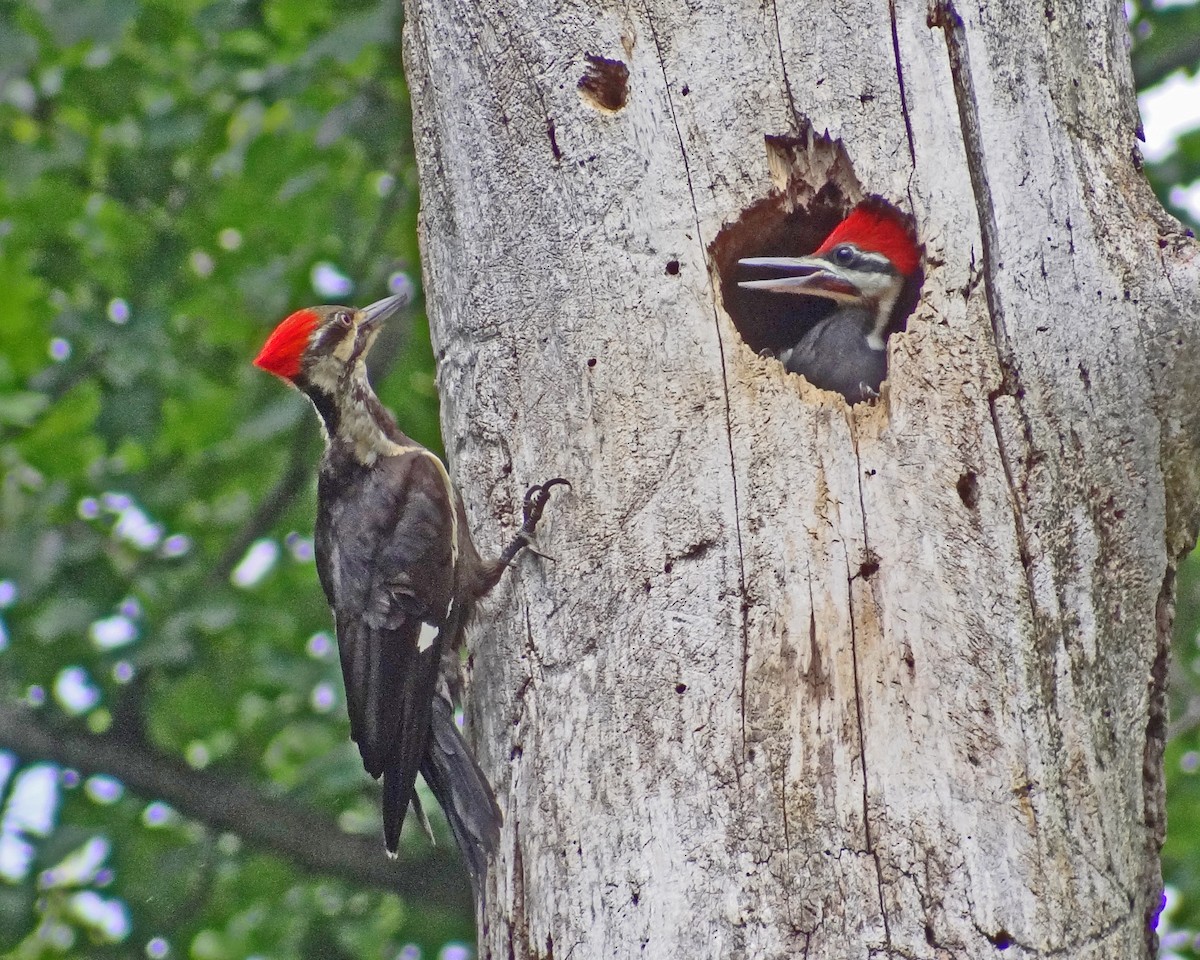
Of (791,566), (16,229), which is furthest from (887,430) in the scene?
(16,229)

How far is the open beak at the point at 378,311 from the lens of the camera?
3657 millimetres

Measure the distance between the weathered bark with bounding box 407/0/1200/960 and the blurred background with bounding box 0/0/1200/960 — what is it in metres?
→ 1.64

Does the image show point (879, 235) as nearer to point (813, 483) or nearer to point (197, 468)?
point (813, 483)

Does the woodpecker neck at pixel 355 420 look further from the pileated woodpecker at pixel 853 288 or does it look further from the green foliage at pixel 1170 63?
the green foliage at pixel 1170 63

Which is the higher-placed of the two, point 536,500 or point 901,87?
point 901,87

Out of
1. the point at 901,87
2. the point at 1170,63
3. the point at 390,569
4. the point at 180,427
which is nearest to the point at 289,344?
the point at 390,569

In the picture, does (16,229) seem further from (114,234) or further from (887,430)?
(887,430)

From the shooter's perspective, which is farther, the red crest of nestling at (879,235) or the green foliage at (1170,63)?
the green foliage at (1170,63)

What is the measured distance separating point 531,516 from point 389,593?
0.85 m

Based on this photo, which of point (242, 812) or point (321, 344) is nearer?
point (321, 344)

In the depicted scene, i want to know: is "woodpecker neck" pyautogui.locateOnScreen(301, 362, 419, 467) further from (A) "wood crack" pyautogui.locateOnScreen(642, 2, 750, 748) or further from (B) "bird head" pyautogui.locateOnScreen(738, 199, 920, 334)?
(A) "wood crack" pyautogui.locateOnScreen(642, 2, 750, 748)

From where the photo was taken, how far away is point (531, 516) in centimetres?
249

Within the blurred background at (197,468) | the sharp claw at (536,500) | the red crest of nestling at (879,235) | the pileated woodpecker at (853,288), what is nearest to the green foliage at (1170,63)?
the blurred background at (197,468)

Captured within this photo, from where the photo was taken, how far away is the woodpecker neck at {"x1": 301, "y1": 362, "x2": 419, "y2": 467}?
3521mm
